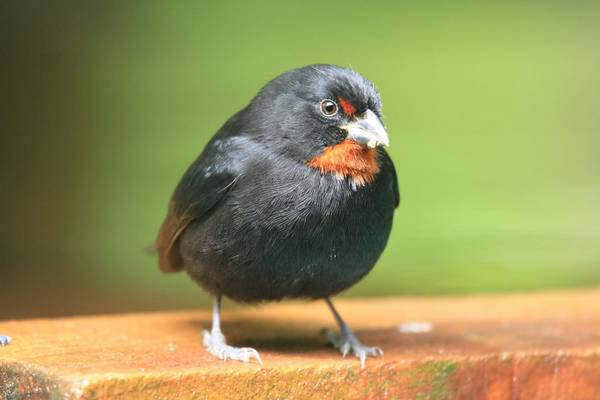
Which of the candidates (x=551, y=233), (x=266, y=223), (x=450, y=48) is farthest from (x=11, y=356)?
(x=450, y=48)

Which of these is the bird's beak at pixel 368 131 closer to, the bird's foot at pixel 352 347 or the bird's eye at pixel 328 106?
the bird's eye at pixel 328 106

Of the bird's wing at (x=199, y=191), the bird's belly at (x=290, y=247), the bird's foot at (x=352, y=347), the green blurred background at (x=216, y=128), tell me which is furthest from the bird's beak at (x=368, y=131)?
the green blurred background at (x=216, y=128)

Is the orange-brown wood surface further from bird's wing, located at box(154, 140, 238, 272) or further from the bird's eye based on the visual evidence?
the bird's eye

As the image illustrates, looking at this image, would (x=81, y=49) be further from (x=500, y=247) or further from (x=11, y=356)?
(x=11, y=356)

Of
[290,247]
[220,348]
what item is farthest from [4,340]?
[290,247]

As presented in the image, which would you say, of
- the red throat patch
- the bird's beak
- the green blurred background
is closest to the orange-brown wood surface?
the red throat patch

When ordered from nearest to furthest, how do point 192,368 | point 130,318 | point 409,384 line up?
1. point 192,368
2. point 409,384
3. point 130,318
